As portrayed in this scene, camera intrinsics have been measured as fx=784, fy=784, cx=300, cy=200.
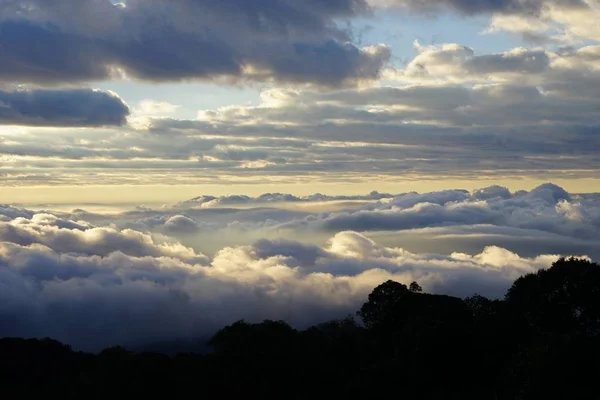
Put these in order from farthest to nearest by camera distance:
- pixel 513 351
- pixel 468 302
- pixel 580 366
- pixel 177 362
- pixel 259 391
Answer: pixel 468 302, pixel 177 362, pixel 259 391, pixel 513 351, pixel 580 366

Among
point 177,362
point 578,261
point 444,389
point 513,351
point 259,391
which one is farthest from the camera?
point 578,261

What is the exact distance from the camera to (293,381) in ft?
263

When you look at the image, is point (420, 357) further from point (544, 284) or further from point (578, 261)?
point (578, 261)

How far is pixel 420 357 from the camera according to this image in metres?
70.4

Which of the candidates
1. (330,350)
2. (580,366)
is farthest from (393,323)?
(580,366)

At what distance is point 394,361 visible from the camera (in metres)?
70.5

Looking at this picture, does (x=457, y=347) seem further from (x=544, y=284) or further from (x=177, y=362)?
(x=177, y=362)

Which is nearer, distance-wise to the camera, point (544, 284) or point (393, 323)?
point (544, 284)

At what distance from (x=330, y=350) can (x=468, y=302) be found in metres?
35.3

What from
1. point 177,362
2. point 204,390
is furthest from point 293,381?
point 177,362

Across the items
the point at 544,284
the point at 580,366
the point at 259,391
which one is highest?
the point at 544,284

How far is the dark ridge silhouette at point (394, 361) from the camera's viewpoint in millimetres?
58188

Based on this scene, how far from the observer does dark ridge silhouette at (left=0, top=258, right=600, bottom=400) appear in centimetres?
5819

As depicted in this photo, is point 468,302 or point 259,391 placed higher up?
point 468,302
